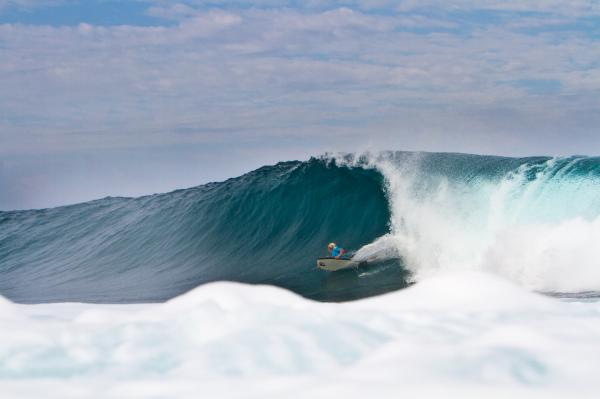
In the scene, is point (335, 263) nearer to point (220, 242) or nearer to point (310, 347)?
point (220, 242)

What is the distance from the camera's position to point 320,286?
12180mm

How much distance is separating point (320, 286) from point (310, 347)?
818cm

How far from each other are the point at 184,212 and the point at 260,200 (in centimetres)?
303

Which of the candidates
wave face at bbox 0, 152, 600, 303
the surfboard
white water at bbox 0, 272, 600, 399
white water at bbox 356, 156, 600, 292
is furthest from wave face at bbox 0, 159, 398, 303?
white water at bbox 0, 272, 600, 399

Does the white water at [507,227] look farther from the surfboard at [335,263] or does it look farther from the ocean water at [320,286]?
the surfboard at [335,263]

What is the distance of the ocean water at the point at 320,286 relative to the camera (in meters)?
3.74

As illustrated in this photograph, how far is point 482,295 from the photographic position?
5.06 m

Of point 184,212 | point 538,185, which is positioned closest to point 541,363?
point 538,185

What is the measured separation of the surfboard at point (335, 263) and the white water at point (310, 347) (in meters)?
7.73

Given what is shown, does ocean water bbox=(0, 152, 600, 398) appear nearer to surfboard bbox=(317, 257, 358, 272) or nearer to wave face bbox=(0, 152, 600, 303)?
wave face bbox=(0, 152, 600, 303)

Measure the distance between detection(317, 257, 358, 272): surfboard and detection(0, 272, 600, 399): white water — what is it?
25.4 ft

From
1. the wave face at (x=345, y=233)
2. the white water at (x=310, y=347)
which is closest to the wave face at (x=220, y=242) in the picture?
the wave face at (x=345, y=233)

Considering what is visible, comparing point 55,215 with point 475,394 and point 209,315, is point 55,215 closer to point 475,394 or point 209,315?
point 209,315

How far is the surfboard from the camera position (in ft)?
42.6
